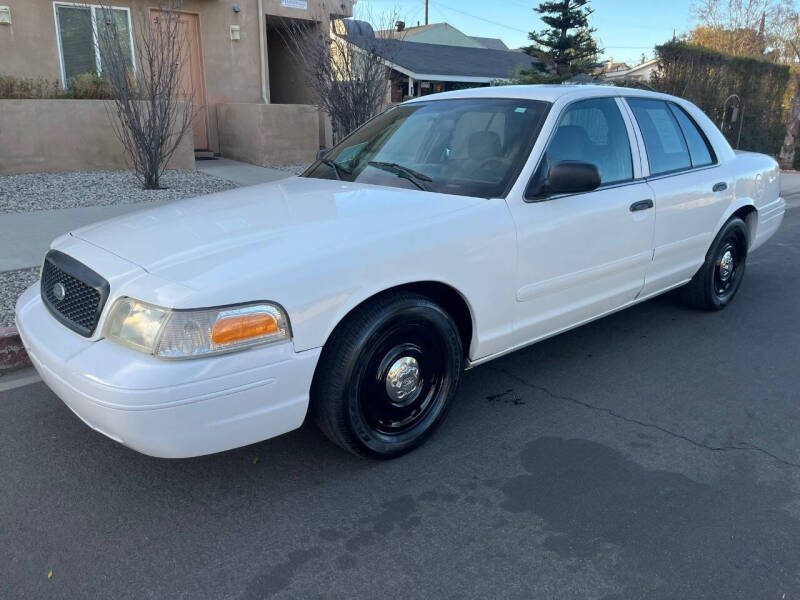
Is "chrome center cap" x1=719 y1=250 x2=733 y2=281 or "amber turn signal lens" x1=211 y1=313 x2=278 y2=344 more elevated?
"amber turn signal lens" x1=211 y1=313 x2=278 y2=344

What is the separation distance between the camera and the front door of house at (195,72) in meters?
13.1

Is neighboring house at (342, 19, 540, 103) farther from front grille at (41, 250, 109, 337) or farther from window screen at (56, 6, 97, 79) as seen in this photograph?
front grille at (41, 250, 109, 337)

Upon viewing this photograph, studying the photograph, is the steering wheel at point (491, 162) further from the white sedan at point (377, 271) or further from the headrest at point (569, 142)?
the headrest at point (569, 142)

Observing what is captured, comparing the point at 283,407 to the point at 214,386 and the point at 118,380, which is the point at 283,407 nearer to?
the point at 214,386

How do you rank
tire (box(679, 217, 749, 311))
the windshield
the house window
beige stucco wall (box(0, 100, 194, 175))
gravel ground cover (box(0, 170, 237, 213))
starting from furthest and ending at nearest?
the house window < beige stucco wall (box(0, 100, 194, 175)) < gravel ground cover (box(0, 170, 237, 213)) < tire (box(679, 217, 749, 311)) < the windshield

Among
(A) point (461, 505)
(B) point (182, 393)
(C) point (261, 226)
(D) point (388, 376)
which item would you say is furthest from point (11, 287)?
(A) point (461, 505)

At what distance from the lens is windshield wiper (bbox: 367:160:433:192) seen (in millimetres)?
3699

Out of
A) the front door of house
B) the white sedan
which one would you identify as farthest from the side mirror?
the front door of house

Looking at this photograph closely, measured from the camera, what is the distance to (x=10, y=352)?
4.25 metres

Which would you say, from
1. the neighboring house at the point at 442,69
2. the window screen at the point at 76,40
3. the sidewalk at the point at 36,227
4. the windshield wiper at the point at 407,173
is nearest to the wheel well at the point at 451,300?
the windshield wiper at the point at 407,173

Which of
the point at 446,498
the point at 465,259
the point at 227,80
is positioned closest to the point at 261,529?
the point at 446,498

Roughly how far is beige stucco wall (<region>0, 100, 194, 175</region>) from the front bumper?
881 centimetres

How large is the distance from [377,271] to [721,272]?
3.77 metres

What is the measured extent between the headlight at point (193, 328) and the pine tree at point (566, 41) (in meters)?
23.0
